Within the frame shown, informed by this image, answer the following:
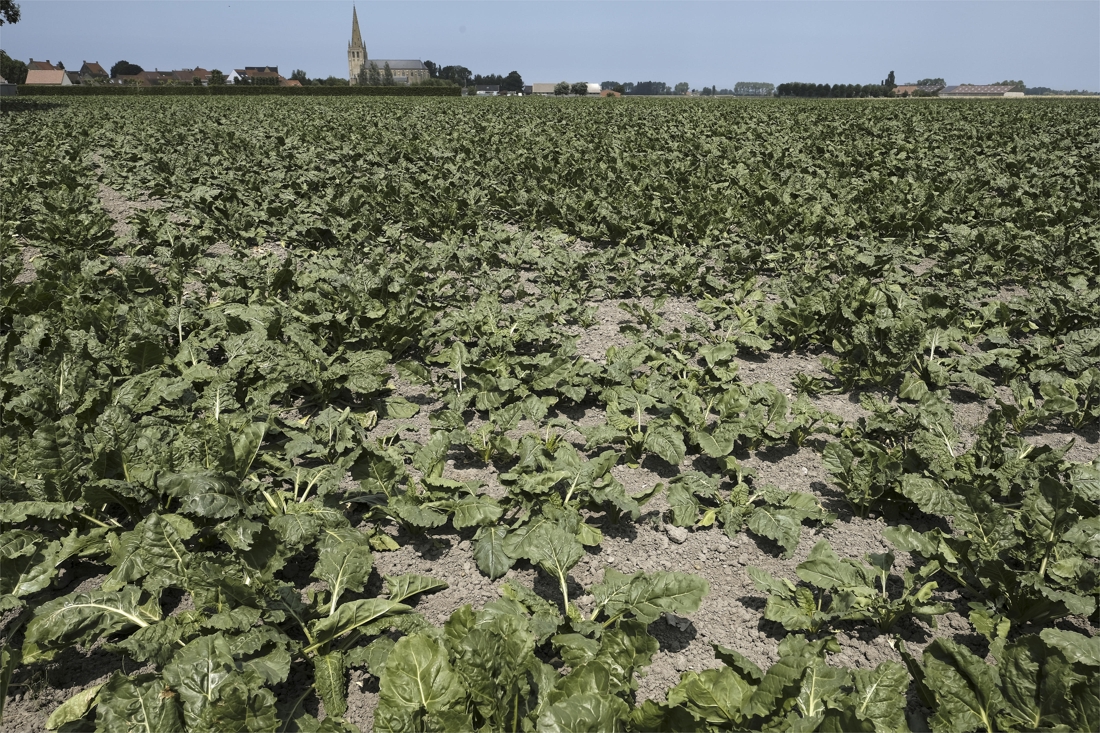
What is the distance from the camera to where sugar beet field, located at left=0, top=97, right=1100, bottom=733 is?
8.43 ft

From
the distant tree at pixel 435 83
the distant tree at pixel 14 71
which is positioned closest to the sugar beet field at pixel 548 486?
the distant tree at pixel 435 83

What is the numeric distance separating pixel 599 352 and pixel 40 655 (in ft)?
16.1

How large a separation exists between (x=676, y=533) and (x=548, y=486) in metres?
0.88

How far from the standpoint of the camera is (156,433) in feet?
13.0

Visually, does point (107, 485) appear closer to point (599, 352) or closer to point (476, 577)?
point (476, 577)

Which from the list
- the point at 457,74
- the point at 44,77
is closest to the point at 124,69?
the point at 44,77

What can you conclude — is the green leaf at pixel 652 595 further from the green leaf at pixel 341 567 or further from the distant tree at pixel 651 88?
the distant tree at pixel 651 88

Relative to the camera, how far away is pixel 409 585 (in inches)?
132

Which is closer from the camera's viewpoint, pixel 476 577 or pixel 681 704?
pixel 681 704

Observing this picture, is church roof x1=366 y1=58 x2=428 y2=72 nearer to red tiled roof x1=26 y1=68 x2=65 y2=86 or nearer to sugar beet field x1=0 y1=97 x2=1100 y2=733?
red tiled roof x1=26 y1=68 x2=65 y2=86

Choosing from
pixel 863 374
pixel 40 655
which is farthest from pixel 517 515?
pixel 863 374

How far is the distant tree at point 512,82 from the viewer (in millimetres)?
160625

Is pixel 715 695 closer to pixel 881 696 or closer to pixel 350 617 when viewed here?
pixel 881 696

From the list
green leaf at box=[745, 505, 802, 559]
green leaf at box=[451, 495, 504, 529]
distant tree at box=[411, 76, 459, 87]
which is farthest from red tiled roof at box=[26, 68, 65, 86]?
green leaf at box=[745, 505, 802, 559]
